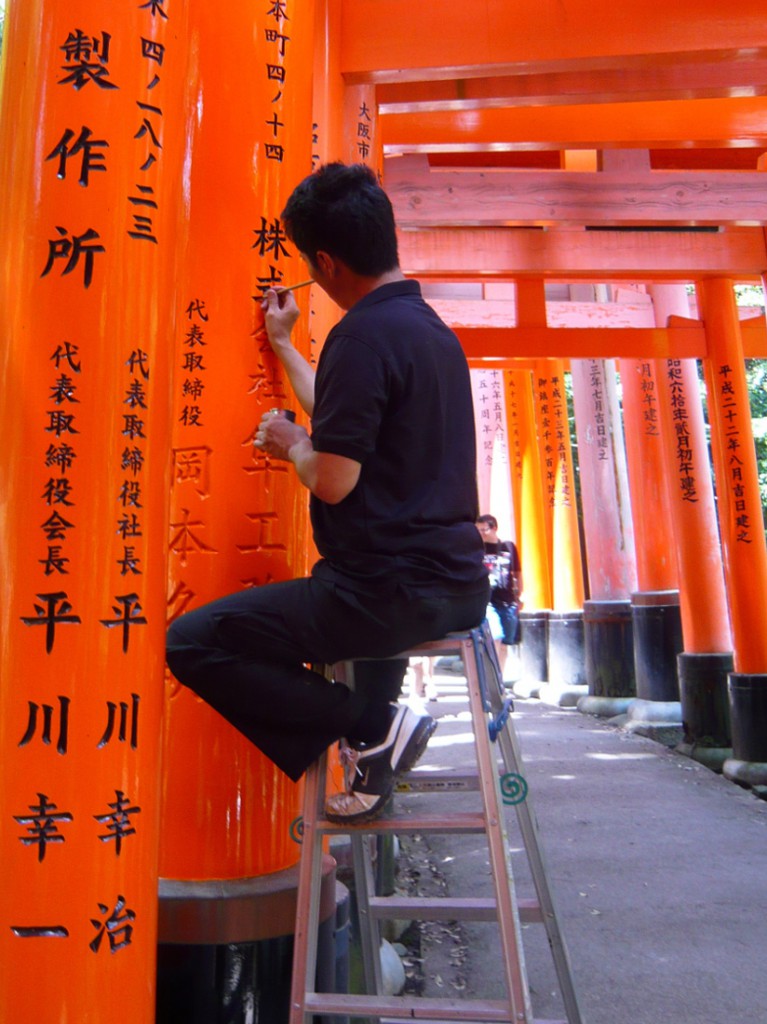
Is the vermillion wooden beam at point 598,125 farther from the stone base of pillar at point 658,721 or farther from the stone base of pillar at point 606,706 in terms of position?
the stone base of pillar at point 606,706

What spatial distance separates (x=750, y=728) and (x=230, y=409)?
215 inches

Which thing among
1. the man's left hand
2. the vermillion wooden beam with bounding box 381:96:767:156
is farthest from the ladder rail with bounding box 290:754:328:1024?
the vermillion wooden beam with bounding box 381:96:767:156

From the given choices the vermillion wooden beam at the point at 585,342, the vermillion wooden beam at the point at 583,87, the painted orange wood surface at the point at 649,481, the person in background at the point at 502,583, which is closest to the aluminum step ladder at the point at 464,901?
the vermillion wooden beam at the point at 583,87

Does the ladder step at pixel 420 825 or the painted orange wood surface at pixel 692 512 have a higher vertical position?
the painted orange wood surface at pixel 692 512

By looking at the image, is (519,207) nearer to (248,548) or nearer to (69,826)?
(248,548)

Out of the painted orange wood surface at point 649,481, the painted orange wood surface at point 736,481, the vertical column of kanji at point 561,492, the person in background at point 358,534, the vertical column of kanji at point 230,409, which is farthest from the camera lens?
the vertical column of kanji at point 561,492

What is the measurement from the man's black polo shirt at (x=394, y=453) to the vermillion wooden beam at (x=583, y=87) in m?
2.88

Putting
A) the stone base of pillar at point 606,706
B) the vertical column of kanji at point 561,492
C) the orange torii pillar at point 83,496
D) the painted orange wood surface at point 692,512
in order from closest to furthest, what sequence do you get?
the orange torii pillar at point 83,496, the painted orange wood surface at point 692,512, the stone base of pillar at point 606,706, the vertical column of kanji at point 561,492

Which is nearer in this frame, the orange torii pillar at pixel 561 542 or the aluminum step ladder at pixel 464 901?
the aluminum step ladder at pixel 464 901

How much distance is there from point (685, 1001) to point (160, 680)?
7.92 feet

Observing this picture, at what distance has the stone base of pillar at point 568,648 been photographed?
10.8m

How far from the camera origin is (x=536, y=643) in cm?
1159

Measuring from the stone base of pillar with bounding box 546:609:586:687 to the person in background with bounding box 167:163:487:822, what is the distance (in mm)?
9040

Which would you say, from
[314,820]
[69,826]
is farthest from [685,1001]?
[69,826]
